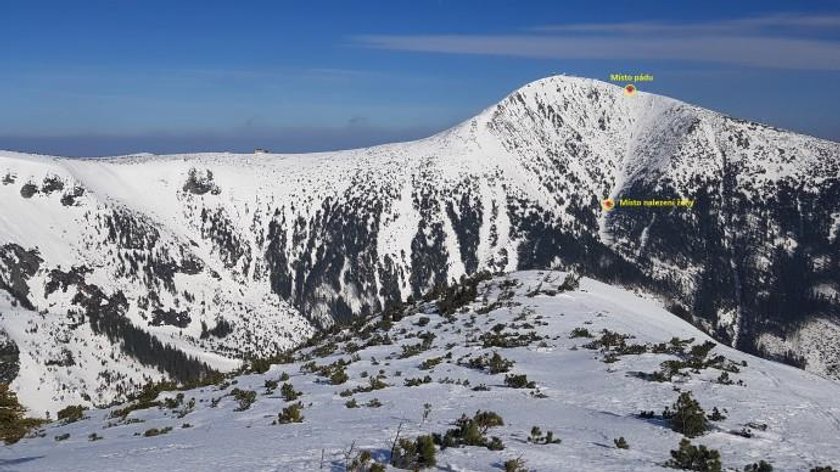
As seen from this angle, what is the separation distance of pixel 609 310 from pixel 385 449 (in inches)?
1218

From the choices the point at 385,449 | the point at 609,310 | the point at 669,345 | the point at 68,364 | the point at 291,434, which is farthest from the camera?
the point at 68,364

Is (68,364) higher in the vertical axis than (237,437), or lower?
lower

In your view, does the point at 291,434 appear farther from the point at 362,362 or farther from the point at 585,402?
the point at 362,362

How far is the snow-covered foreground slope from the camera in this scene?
57.2 feet

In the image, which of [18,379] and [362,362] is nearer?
[362,362]

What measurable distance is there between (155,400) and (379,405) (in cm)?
1248

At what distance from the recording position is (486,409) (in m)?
22.6

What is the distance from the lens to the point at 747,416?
2125cm

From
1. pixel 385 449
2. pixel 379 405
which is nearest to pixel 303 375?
pixel 379 405

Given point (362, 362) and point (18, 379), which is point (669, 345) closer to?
point (362, 362)

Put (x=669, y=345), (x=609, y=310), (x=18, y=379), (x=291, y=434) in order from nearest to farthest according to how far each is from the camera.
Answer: (x=291, y=434) < (x=669, y=345) < (x=609, y=310) < (x=18, y=379)

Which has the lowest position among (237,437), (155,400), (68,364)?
(68,364)

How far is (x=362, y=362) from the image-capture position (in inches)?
1353

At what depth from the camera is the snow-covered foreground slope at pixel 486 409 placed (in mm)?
17422
